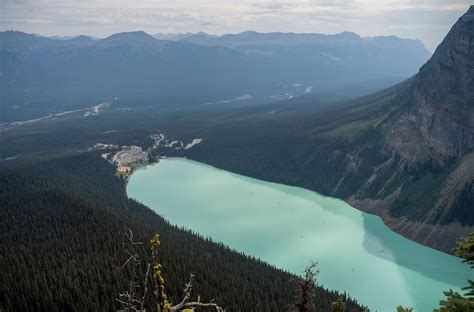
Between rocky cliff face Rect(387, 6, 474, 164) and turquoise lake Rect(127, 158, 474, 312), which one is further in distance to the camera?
rocky cliff face Rect(387, 6, 474, 164)

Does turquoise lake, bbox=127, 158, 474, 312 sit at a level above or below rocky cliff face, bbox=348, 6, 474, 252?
below

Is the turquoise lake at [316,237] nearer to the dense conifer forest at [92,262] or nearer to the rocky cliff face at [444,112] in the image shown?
the dense conifer forest at [92,262]

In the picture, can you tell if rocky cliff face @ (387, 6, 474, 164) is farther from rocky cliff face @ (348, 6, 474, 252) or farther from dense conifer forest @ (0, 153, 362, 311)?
dense conifer forest @ (0, 153, 362, 311)

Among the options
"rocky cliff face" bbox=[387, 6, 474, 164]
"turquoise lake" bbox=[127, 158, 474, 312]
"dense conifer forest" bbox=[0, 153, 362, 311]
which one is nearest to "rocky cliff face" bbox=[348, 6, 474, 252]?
"rocky cliff face" bbox=[387, 6, 474, 164]

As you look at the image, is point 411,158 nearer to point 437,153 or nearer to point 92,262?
point 437,153

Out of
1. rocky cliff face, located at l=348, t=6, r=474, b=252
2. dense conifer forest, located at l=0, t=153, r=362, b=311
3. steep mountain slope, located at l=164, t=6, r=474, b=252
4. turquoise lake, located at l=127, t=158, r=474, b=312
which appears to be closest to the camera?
dense conifer forest, located at l=0, t=153, r=362, b=311

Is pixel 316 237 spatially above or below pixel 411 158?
below

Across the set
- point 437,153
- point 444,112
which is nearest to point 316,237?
point 437,153
